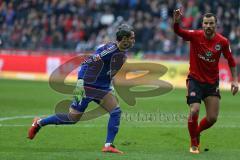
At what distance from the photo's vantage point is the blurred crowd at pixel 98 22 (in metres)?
26.7

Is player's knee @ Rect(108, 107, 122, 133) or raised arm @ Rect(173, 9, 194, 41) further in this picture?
player's knee @ Rect(108, 107, 122, 133)

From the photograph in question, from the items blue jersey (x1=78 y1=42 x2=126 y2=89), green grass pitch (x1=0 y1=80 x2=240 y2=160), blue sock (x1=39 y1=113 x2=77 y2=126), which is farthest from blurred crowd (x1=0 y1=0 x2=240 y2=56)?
blue sock (x1=39 y1=113 x2=77 y2=126)

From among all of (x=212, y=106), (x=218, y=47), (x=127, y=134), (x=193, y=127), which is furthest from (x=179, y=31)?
(x=127, y=134)

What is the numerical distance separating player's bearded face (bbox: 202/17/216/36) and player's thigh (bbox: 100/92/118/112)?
5.82 feet

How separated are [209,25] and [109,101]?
1937 millimetres

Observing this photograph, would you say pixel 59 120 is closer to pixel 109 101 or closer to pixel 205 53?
pixel 109 101

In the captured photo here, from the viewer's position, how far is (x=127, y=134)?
40.6 ft

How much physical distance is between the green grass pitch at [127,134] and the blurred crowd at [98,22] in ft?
23.9

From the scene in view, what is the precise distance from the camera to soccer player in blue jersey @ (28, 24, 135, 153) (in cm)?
994

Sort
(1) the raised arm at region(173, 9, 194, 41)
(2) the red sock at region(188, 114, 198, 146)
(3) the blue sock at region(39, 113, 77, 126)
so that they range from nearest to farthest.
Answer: (1) the raised arm at region(173, 9, 194, 41), (2) the red sock at region(188, 114, 198, 146), (3) the blue sock at region(39, 113, 77, 126)

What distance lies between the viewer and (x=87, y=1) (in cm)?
3152

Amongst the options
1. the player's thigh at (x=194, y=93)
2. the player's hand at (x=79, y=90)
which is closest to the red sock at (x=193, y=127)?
the player's thigh at (x=194, y=93)

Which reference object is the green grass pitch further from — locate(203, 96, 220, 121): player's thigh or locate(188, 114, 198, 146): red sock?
locate(203, 96, 220, 121): player's thigh

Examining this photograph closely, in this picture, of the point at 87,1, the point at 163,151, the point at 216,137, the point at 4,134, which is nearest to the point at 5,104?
the point at 4,134
